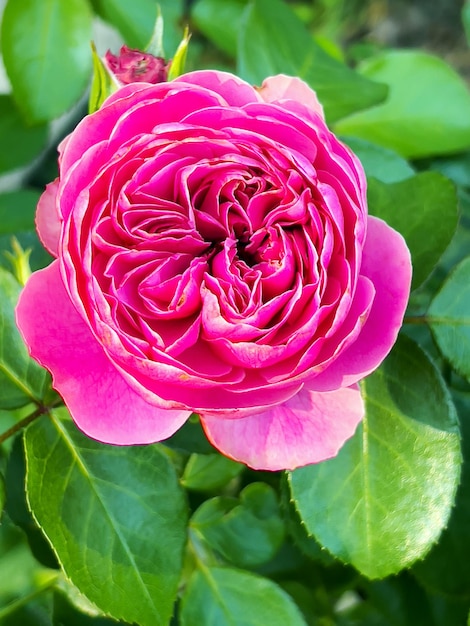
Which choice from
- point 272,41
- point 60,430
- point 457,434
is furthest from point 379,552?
point 272,41

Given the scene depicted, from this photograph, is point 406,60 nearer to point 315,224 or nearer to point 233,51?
point 233,51

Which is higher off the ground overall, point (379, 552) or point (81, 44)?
point (81, 44)

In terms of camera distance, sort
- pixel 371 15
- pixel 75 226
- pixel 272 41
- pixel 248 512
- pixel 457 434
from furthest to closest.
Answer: pixel 371 15, pixel 272 41, pixel 248 512, pixel 457 434, pixel 75 226

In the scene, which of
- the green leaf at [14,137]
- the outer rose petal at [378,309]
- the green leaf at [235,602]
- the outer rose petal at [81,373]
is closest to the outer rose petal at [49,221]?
the outer rose petal at [81,373]

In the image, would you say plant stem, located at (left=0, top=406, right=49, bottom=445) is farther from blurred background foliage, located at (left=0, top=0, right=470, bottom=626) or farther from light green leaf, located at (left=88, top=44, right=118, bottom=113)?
light green leaf, located at (left=88, top=44, right=118, bottom=113)

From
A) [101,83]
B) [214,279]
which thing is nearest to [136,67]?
[101,83]

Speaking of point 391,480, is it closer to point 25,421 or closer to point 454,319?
point 454,319

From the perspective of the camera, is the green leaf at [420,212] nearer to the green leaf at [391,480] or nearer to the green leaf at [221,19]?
the green leaf at [391,480]
